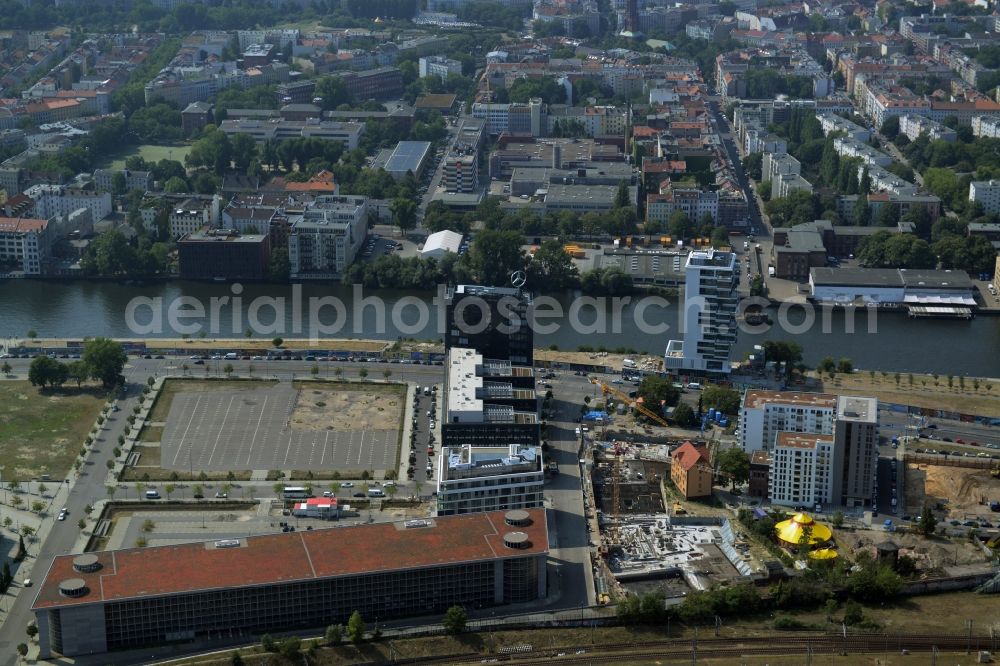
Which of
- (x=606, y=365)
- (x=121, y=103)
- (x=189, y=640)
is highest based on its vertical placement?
(x=121, y=103)

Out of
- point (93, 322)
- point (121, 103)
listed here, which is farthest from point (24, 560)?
point (121, 103)

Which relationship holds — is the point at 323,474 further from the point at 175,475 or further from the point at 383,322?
the point at 383,322

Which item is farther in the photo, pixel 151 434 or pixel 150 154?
pixel 150 154

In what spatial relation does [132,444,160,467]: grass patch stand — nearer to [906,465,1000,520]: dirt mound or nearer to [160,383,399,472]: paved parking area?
[160,383,399,472]: paved parking area

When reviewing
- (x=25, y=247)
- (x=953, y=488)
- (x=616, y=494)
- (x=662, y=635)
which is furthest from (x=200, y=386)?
(x=953, y=488)

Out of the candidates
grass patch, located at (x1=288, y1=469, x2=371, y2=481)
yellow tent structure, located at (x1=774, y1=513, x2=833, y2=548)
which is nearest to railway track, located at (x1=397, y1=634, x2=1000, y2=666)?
yellow tent structure, located at (x1=774, y1=513, x2=833, y2=548)

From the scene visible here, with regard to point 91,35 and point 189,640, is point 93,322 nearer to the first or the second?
point 189,640
